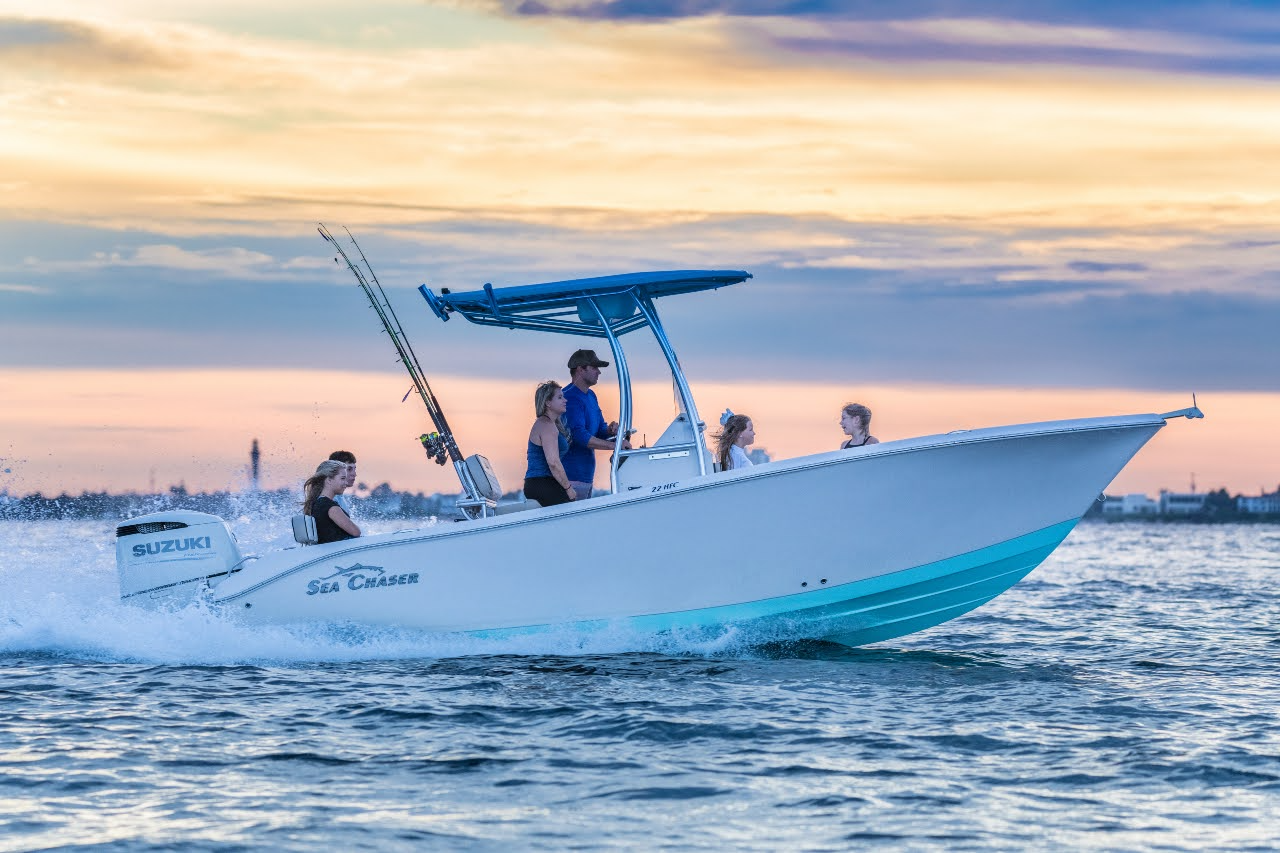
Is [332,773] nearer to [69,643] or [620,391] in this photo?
[620,391]

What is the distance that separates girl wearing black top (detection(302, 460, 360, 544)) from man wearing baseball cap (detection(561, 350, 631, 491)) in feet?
6.19

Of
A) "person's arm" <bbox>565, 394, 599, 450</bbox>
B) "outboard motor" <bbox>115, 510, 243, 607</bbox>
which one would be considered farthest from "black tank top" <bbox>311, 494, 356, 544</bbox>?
"person's arm" <bbox>565, 394, 599, 450</bbox>

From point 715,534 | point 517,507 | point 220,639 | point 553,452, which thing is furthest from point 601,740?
point 220,639

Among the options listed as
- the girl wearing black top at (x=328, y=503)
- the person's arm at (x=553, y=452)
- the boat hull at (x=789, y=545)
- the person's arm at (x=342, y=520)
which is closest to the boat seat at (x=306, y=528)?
the girl wearing black top at (x=328, y=503)

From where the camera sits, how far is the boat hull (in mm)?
10891

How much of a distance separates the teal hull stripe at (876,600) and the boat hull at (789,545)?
12mm

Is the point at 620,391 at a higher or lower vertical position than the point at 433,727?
higher

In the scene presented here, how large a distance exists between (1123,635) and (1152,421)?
5.75 m

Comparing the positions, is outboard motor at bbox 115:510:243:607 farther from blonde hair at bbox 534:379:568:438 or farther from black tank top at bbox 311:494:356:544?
blonde hair at bbox 534:379:568:438

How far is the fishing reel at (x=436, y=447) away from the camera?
11984 mm

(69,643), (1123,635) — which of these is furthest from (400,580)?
(1123,635)

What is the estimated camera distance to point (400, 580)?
38.3 feet

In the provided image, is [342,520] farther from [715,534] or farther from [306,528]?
[715,534]

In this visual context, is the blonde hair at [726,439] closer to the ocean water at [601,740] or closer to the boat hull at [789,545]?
the boat hull at [789,545]
